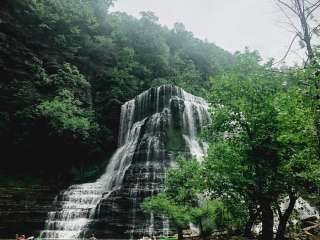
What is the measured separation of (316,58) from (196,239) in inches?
460

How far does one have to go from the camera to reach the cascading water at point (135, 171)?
21125 mm

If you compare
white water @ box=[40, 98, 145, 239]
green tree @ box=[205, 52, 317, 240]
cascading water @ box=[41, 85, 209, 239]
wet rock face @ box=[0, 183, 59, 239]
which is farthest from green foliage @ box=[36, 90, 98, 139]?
green tree @ box=[205, 52, 317, 240]

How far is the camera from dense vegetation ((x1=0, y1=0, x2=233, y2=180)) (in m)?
28.6

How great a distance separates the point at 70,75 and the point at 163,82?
12679 millimetres

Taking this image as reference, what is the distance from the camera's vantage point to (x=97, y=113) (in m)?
35.0

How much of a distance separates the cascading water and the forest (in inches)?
59.5

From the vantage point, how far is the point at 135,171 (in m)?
23.7

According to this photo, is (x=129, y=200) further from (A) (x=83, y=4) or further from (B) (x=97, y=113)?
(A) (x=83, y=4)

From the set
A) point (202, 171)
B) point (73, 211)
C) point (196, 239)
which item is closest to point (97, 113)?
point (73, 211)

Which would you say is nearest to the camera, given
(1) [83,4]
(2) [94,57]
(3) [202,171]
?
(3) [202,171]

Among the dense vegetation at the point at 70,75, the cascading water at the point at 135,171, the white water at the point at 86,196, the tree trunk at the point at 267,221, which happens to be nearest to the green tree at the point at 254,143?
the tree trunk at the point at 267,221

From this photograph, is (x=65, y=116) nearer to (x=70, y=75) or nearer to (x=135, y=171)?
(x=70, y=75)

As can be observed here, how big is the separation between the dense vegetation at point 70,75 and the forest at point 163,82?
12 cm

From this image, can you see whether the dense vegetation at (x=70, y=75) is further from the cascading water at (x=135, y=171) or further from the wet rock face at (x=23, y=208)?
the wet rock face at (x=23, y=208)
